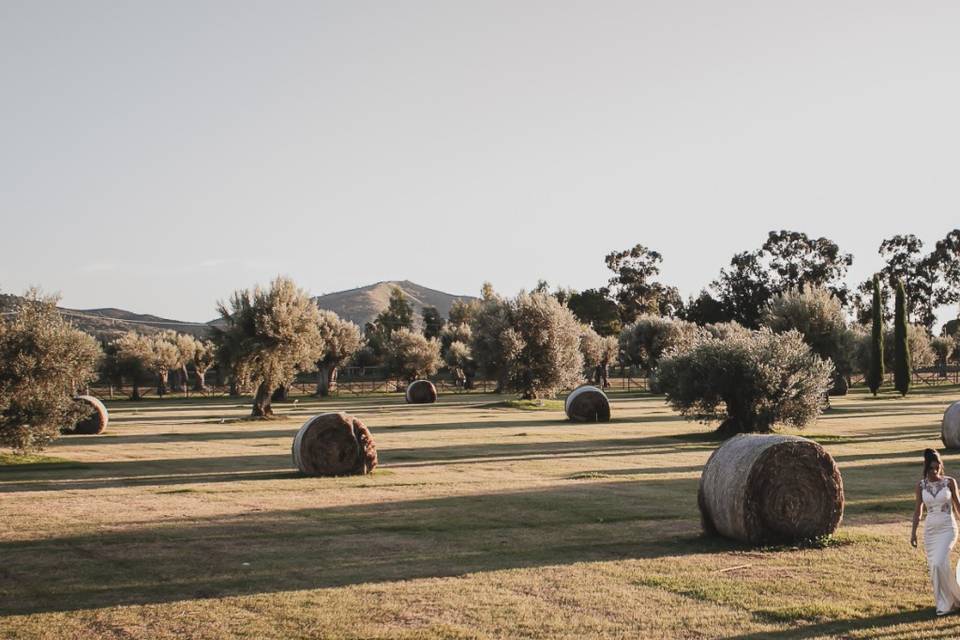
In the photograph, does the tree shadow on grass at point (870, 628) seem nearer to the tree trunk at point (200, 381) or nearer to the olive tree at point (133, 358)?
the olive tree at point (133, 358)

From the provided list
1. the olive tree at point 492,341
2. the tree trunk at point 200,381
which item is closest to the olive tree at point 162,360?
the tree trunk at point 200,381

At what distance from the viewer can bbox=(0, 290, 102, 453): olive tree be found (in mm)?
26078

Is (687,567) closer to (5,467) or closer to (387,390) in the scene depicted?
(5,467)

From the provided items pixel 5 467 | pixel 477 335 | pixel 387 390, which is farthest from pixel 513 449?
pixel 387 390

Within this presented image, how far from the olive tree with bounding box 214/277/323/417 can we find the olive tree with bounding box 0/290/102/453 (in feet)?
71.4

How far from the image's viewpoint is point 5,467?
83.9ft

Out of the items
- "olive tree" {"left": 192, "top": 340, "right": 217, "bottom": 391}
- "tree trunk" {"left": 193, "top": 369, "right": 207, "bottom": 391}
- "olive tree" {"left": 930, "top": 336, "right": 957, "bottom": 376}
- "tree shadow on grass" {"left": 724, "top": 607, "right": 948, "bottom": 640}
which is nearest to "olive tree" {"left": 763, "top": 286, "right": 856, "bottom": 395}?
"olive tree" {"left": 930, "top": 336, "right": 957, "bottom": 376}

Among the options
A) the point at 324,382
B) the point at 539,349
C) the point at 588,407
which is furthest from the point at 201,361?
the point at 588,407

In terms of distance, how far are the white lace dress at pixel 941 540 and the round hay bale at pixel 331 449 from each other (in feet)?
48.6

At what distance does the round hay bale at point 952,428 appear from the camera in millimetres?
28141

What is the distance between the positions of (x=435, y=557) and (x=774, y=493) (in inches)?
187

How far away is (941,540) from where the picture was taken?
1006cm

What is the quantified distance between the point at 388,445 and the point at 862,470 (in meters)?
14.7

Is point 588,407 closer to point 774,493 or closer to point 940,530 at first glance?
point 774,493
